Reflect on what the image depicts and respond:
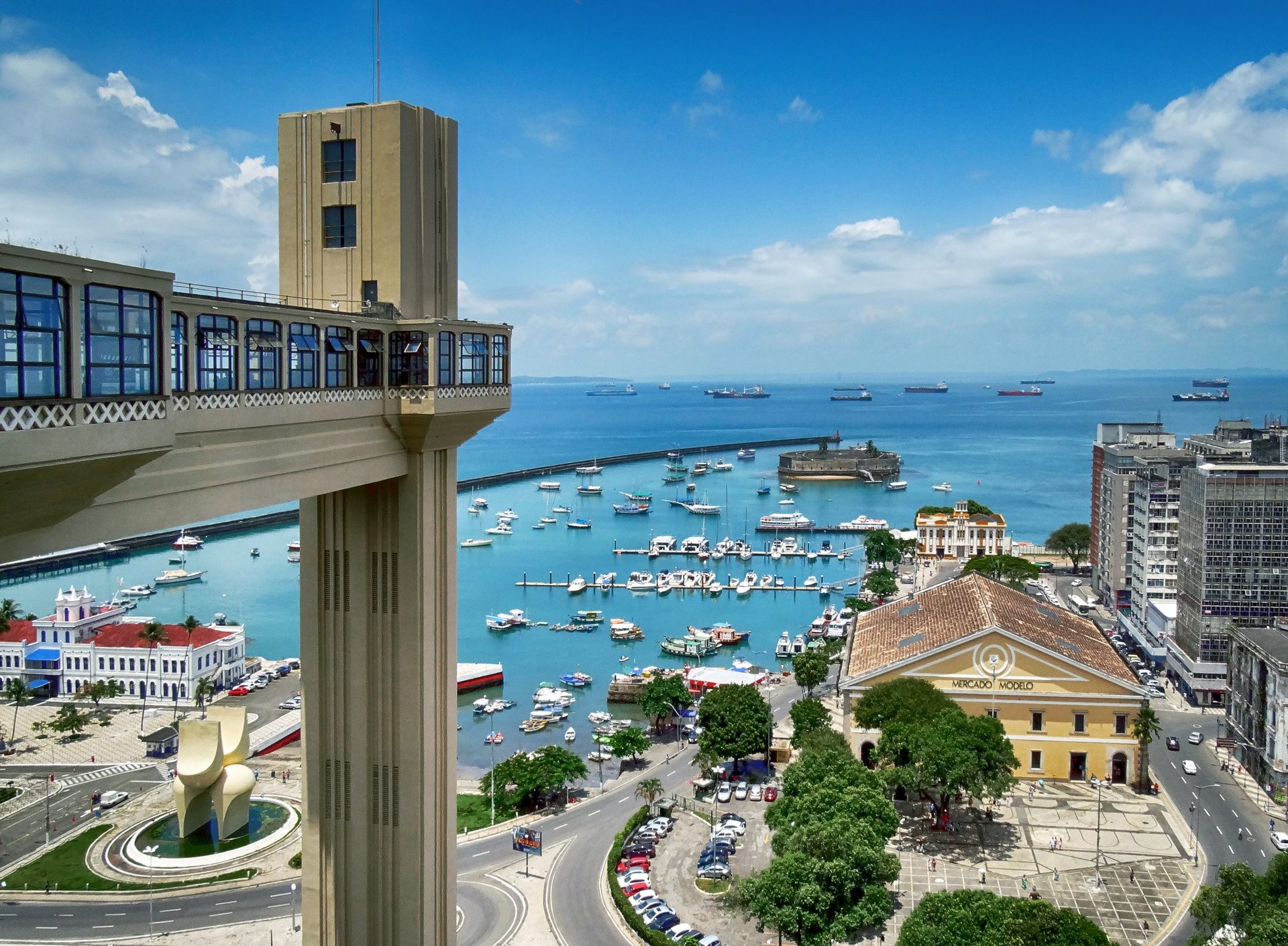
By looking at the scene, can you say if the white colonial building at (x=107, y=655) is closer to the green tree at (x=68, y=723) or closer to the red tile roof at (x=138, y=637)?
the red tile roof at (x=138, y=637)

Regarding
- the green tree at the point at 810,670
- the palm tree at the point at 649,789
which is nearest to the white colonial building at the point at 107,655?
the palm tree at the point at 649,789

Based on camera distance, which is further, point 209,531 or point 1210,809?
point 209,531

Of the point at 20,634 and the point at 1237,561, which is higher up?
the point at 1237,561

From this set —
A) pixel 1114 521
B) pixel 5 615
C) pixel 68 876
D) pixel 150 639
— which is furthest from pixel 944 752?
pixel 5 615

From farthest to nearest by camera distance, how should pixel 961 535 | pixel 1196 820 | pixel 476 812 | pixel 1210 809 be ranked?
pixel 961 535, pixel 476 812, pixel 1210 809, pixel 1196 820

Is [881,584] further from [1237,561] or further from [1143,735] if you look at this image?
[1143,735]

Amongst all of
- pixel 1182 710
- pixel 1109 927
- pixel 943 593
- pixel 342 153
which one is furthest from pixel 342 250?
pixel 1182 710

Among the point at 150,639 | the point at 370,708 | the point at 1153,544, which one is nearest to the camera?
the point at 370,708
